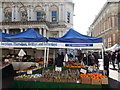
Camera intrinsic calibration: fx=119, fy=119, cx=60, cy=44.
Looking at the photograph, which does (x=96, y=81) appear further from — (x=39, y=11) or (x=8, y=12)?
(x=8, y=12)

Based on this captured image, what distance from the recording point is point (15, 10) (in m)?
26.0

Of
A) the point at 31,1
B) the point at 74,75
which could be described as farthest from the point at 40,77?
the point at 31,1

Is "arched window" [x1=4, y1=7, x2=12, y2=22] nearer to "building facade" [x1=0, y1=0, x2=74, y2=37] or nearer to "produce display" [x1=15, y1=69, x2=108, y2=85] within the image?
"building facade" [x1=0, y1=0, x2=74, y2=37]

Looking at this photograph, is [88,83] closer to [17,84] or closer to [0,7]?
[17,84]

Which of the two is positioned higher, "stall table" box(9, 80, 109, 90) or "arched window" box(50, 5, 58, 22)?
"arched window" box(50, 5, 58, 22)

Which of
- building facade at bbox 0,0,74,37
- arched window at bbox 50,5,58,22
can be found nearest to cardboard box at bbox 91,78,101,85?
building facade at bbox 0,0,74,37

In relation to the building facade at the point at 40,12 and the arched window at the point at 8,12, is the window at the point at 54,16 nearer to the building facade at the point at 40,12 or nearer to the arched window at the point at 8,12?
the building facade at the point at 40,12

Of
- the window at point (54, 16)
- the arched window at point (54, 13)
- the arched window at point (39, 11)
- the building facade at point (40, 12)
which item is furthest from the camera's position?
the window at point (54, 16)

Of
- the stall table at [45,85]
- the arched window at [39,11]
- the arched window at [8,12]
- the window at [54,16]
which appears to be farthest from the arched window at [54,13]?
the stall table at [45,85]

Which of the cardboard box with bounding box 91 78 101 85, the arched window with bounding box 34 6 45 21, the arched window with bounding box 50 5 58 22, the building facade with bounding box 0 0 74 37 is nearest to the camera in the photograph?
the cardboard box with bounding box 91 78 101 85

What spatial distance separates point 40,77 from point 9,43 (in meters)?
2.94

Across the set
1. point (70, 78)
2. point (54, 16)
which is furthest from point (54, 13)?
point (70, 78)

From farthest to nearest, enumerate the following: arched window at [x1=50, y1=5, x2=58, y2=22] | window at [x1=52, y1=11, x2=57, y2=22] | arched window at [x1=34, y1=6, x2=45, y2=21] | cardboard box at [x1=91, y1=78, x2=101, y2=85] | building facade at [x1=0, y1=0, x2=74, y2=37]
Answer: window at [x1=52, y1=11, x2=57, y2=22] < arched window at [x1=50, y1=5, x2=58, y2=22] < arched window at [x1=34, y1=6, x2=45, y2=21] < building facade at [x1=0, y1=0, x2=74, y2=37] < cardboard box at [x1=91, y1=78, x2=101, y2=85]

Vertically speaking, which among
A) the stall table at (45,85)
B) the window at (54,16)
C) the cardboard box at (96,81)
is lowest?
the stall table at (45,85)
